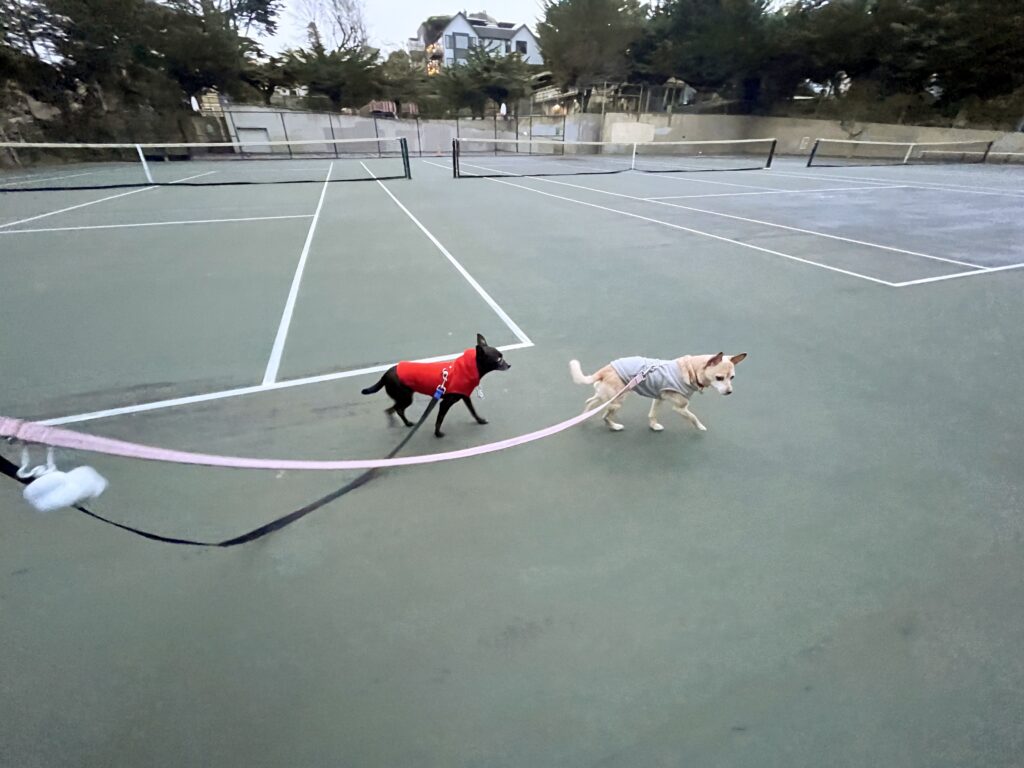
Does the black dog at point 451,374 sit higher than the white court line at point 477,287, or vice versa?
the black dog at point 451,374

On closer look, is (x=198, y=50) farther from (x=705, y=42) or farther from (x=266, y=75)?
(x=705, y=42)

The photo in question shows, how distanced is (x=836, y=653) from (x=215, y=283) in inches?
291

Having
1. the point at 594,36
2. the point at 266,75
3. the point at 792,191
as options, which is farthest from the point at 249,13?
the point at 792,191

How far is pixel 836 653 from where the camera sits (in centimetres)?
198

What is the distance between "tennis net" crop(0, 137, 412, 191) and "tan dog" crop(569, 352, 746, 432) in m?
10.9

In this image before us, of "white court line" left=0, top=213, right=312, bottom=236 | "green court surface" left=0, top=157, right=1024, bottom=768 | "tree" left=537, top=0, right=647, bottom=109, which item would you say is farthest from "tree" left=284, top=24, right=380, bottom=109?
"green court surface" left=0, top=157, right=1024, bottom=768

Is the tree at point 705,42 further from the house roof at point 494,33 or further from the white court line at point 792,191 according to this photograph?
the house roof at point 494,33

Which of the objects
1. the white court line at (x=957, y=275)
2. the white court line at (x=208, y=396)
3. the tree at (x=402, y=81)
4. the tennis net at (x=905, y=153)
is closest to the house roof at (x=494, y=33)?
the tree at (x=402, y=81)

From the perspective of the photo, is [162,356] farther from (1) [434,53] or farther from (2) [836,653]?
(1) [434,53]

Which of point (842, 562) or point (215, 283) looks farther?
point (215, 283)

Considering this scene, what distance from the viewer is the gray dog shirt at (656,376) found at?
3.04 metres

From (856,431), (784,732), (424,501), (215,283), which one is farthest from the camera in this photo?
(215,283)

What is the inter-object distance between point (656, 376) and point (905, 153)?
40.0m

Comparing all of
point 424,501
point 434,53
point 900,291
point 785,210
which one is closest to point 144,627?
point 424,501
